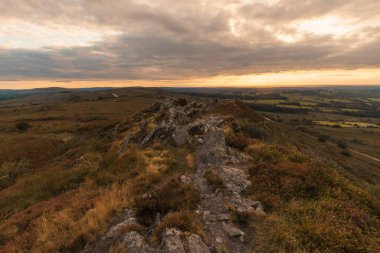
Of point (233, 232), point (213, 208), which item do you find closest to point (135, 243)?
point (233, 232)

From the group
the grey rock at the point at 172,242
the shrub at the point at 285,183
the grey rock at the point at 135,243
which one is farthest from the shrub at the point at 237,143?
the grey rock at the point at 135,243

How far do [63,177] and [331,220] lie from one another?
2049 centimetres

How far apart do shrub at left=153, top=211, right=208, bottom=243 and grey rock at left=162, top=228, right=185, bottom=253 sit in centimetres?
28

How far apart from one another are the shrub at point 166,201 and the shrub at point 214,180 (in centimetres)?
132

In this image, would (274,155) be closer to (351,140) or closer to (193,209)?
(193,209)

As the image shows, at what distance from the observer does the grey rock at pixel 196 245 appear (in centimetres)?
672

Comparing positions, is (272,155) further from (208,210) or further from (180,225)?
(180,225)

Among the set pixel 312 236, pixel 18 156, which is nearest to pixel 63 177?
pixel 312 236

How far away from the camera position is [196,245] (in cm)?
688

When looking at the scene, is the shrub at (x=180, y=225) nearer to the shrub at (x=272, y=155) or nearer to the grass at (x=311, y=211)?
the grass at (x=311, y=211)

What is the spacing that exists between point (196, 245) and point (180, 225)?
0.99 metres

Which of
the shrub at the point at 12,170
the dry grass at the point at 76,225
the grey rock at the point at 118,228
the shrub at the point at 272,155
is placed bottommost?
the shrub at the point at 12,170

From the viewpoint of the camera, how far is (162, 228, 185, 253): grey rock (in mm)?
6602

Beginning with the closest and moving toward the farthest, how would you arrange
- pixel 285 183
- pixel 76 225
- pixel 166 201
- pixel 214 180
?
pixel 76 225, pixel 166 201, pixel 285 183, pixel 214 180
